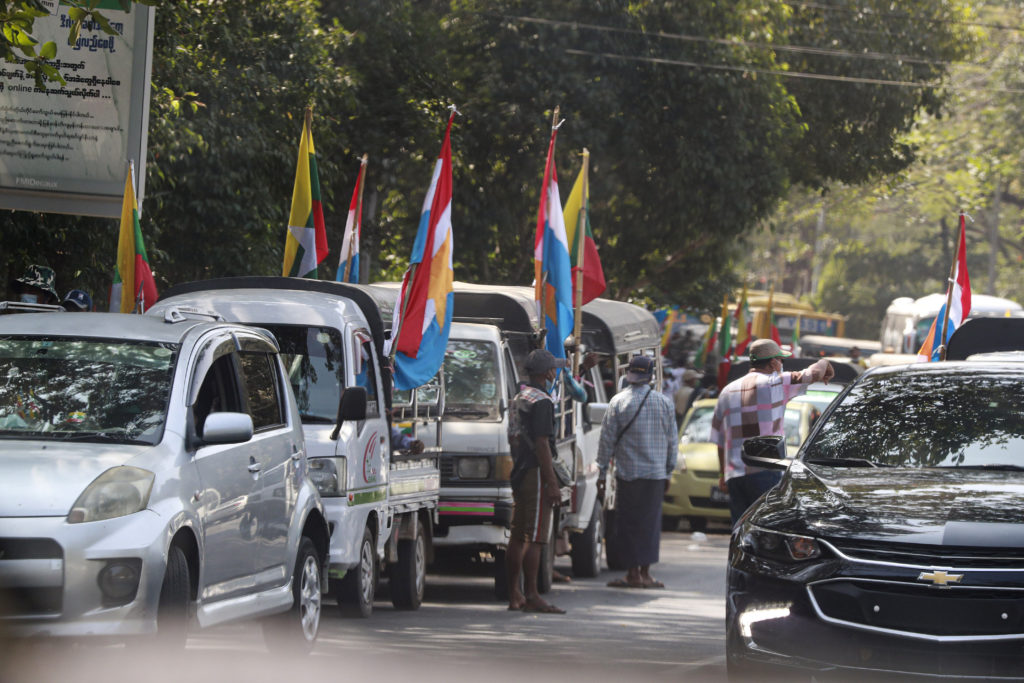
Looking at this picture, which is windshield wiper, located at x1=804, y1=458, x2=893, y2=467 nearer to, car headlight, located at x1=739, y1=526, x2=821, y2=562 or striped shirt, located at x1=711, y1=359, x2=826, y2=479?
car headlight, located at x1=739, y1=526, x2=821, y2=562

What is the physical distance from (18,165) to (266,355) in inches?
177

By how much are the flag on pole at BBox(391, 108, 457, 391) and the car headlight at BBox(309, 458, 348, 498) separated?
63.7 inches

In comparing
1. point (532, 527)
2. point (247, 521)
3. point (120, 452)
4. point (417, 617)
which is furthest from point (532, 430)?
point (120, 452)

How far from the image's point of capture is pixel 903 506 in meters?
6.36

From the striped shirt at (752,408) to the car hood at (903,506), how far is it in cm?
415

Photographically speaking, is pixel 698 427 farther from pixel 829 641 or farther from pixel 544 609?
pixel 829 641

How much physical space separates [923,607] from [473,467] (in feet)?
22.2

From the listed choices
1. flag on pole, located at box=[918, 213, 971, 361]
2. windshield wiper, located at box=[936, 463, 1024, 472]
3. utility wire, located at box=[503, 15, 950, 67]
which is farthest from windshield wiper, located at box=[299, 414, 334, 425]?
utility wire, located at box=[503, 15, 950, 67]

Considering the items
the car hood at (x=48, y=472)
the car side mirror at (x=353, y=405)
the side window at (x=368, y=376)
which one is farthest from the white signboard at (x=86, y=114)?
the car hood at (x=48, y=472)

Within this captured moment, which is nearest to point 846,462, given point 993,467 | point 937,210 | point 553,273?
point 993,467

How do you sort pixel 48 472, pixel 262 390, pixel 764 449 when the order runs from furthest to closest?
pixel 262 390
pixel 764 449
pixel 48 472

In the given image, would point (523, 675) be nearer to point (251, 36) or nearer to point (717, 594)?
point (717, 594)

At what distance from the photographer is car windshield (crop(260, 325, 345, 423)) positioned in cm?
1080

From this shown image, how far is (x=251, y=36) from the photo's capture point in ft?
60.7
